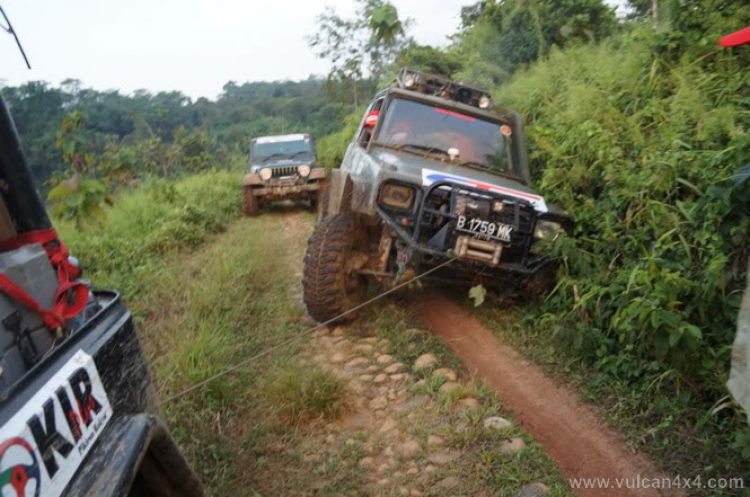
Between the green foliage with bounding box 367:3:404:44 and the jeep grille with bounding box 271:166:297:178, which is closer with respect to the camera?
the jeep grille with bounding box 271:166:297:178

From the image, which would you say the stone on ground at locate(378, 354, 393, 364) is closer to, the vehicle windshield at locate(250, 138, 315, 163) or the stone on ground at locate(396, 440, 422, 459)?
the stone on ground at locate(396, 440, 422, 459)

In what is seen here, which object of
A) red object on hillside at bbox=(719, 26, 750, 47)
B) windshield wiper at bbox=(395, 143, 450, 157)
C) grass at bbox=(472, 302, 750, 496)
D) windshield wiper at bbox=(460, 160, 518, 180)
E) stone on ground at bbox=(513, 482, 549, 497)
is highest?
red object on hillside at bbox=(719, 26, 750, 47)

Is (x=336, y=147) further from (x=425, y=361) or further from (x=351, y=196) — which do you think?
(x=425, y=361)

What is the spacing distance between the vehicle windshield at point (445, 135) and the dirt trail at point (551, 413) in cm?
150

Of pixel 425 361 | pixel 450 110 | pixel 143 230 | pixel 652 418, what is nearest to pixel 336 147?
pixel 143 230

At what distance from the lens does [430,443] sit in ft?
8.49

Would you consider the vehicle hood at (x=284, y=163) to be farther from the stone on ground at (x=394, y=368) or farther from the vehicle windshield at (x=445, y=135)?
the stone on ground at (x=394, y=368)

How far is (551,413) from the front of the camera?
2.90 m

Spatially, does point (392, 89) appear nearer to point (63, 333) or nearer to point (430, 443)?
point (430, 443)

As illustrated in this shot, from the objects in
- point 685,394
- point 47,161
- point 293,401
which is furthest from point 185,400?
point 47,161

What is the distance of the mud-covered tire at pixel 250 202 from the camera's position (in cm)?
1005

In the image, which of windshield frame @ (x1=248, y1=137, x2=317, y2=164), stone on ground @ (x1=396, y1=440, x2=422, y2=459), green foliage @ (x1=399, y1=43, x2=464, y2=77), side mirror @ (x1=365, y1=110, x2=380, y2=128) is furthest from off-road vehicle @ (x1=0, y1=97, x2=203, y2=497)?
green foliage @ (x1=399, y1=43, x2=464, y2=77)

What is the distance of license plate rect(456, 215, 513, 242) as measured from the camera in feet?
11.3

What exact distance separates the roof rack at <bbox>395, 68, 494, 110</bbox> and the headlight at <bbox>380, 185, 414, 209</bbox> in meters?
1.93
